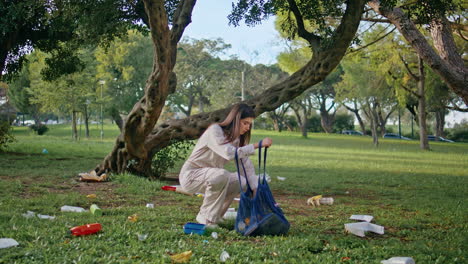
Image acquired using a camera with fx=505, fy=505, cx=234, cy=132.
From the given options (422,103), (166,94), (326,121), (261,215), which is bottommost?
(261,215)

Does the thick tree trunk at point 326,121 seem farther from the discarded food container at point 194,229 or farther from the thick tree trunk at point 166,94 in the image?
the discarded food container at point 194,229

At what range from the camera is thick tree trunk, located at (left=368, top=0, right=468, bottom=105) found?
38.9 feet

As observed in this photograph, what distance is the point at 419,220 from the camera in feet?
23.1

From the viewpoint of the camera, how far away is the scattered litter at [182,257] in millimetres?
4164

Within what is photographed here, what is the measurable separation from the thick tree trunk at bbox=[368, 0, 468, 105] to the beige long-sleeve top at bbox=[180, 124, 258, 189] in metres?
7.59

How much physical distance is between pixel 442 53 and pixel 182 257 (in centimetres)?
1036

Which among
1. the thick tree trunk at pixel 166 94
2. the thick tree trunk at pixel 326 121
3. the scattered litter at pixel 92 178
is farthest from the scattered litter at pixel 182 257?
the thick tree trunk at pixel 326 121

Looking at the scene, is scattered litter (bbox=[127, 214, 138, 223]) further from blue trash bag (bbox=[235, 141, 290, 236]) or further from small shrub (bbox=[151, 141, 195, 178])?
small shrub (bbox=[151, 141, 195, 178])

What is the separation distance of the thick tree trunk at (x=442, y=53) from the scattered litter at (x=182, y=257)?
9175 mm

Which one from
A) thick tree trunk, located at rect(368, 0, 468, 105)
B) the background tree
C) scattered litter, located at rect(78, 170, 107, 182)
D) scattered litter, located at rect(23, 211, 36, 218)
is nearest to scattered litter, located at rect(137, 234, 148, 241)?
scattered litter, located at rect(23, 211, 36, 218)

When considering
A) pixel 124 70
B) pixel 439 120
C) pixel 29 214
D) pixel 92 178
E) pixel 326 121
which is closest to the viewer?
pixel 29 214

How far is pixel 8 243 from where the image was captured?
4434 millimetres

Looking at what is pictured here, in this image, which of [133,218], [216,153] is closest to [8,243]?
[133,218]

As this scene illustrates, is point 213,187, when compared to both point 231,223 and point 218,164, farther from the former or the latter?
point 231,223
